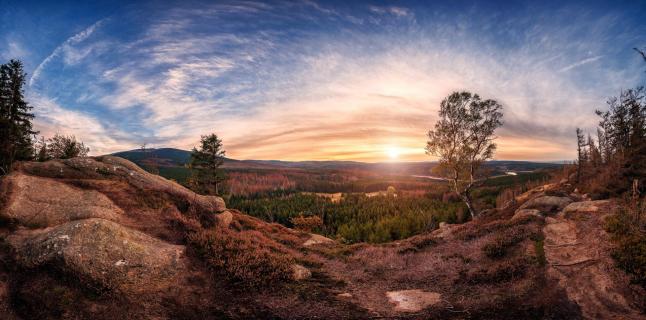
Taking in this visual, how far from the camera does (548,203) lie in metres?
26.0

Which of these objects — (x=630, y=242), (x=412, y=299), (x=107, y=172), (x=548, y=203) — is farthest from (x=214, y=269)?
(x=548, y=203)

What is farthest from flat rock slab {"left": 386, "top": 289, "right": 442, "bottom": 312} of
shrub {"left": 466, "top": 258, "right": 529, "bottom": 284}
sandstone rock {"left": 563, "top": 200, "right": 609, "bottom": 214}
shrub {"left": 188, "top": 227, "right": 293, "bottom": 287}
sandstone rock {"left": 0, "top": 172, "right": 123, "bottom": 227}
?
sandstone rock {"left": 563, "top": 200, "right": 609, "bottom": 214}

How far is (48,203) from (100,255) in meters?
6.52

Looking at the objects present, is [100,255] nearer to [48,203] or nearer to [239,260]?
[239,260]

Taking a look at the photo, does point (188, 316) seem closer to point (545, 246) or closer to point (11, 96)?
point (545, 246)

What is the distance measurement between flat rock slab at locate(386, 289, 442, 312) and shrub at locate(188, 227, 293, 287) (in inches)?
206

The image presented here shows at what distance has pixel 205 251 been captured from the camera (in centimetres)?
1305

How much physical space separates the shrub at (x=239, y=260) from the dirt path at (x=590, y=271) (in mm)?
11966

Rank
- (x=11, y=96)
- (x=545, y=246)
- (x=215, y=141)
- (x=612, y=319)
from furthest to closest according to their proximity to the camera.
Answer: (x=215, y=141) → (x=11, y=96) → (x=545, y=246) → (x=612, y=319)

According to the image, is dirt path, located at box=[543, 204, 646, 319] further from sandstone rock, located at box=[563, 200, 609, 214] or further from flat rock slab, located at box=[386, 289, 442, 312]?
flat rock slab, located at box=[386, 289, 442, 312]

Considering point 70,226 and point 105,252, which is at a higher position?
point 70,226

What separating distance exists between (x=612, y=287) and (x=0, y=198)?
85.1ft

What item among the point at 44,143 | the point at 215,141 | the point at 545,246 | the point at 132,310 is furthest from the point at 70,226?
the point at 44,143

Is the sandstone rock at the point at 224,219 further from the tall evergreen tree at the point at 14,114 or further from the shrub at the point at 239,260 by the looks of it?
the tall evergreen tree at the point at 14,114
